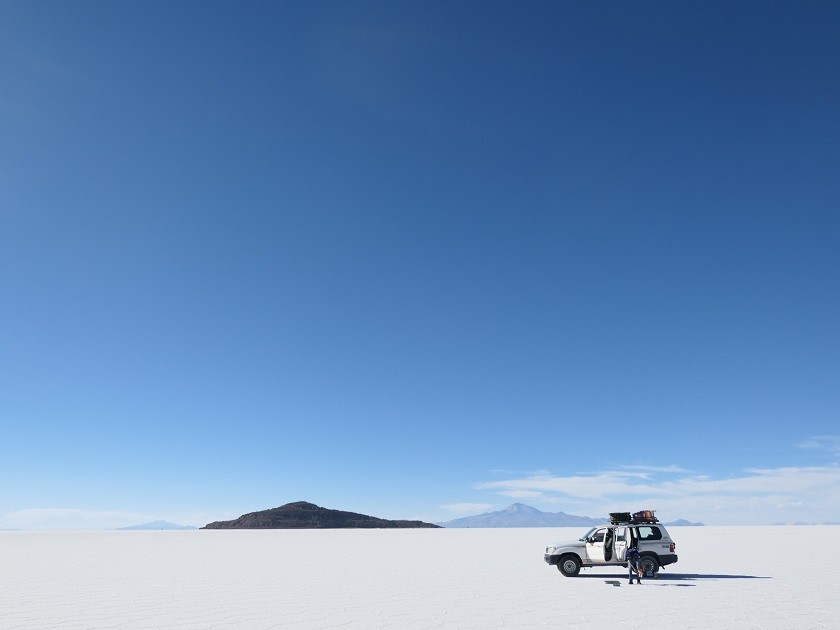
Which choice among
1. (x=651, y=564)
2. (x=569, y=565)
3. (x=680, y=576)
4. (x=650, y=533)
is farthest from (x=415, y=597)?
(x=680, y=576)

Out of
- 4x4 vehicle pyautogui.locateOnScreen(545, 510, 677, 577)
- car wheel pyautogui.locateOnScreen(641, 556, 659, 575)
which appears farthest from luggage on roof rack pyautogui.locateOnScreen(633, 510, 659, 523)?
car wheel pyautogui.locateOnScreen(641, 556, 659, 575)

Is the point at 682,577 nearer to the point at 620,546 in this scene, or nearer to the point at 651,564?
the point at 651,564

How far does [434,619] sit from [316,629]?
9.72ft

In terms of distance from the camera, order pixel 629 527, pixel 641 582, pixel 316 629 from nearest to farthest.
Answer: pixel 316 629 → pixel 641 582 → pixel 629 527

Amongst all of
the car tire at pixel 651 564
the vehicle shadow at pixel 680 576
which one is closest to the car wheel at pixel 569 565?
the vehicle shadow at pixel 680 576

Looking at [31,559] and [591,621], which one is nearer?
[591,621]

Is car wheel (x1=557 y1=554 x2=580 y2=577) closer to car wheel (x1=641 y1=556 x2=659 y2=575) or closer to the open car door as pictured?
the open car door

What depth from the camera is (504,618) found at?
1605cm

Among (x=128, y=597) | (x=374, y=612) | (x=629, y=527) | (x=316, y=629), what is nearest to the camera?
(x=316, y=629)

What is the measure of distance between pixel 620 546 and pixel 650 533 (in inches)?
52.5

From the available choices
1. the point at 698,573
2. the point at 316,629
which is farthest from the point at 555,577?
the point at 316,629

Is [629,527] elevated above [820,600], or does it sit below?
above

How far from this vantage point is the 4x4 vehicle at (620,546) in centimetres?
2505

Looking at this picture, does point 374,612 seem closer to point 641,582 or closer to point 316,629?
point 316,629
